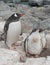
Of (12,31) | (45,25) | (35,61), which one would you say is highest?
(12,31)

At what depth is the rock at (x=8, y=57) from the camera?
354cm

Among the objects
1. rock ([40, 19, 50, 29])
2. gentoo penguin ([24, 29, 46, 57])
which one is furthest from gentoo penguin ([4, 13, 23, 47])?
rock ([40, 19, 50, 29])

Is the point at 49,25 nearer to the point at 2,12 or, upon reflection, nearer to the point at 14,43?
the point at 14,43

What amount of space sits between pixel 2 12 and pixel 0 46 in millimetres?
3111

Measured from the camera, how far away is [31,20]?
6000 mm

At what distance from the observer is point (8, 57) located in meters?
3.66

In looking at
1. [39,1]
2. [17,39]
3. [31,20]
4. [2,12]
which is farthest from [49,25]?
[39,1]

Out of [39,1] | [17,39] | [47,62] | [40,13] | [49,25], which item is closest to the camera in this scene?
[47,62]

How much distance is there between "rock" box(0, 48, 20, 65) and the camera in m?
3.54

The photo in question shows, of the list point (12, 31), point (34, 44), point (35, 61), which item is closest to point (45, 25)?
point (12, 31)

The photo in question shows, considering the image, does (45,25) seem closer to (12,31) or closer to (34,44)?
(12,31)

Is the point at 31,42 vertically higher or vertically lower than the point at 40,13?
higher

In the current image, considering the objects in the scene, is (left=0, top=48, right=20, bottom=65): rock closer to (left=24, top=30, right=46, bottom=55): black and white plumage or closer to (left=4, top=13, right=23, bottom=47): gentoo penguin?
(left=24, top=30, right=46, bottom=55): black and white plumage

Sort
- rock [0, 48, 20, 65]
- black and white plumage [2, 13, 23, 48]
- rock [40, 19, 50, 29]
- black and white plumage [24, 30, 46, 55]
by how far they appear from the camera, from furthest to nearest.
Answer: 1. rock [40, 19, 50, 29]
2. black and white plumage [2, 13, 23, 48]
3. black and white plumage [24, 30, 46, 55]
4. rock [0, 48, 20, 65]
